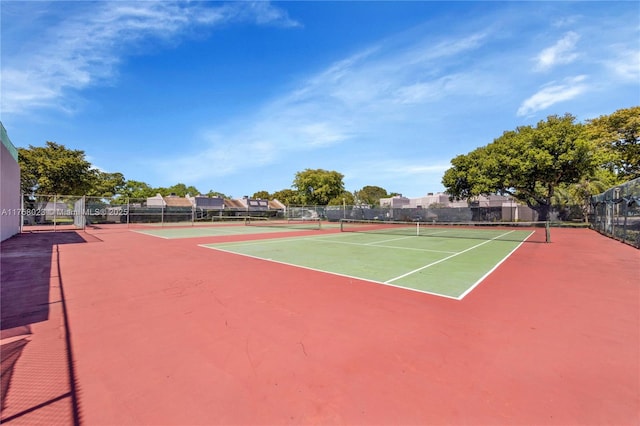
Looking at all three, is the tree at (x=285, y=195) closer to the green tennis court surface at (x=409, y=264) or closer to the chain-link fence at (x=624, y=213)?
the chain-link fence at (x=624, y=213)

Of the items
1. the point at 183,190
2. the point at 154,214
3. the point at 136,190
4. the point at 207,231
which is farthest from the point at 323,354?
the point at 183,190

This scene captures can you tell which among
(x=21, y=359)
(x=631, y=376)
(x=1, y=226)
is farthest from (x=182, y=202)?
(x=631, y=376)

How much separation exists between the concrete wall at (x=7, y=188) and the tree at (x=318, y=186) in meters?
43.9

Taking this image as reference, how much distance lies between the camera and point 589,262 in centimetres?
1003

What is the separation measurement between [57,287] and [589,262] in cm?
1578

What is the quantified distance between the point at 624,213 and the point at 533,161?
14121 millimetres

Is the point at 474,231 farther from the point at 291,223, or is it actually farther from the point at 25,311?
the point at 25,311

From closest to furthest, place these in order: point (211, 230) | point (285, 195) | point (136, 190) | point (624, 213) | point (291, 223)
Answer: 1. point (624, 213)
2. point (211, 230)
3. point (291, 223)
4. point (136, 190)
5. point (285, 195)

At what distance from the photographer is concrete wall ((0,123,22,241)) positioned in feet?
47.0

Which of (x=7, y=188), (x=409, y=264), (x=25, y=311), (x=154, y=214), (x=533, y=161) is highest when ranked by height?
(x=533, y=161)

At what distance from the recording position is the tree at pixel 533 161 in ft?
85.3

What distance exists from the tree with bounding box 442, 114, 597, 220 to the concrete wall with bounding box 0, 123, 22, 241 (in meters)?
35.9

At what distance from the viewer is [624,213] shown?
14.6 metres

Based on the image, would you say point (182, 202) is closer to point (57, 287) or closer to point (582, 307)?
point (57, 287)
